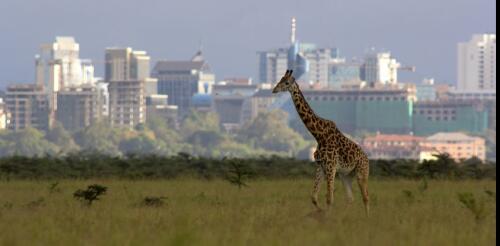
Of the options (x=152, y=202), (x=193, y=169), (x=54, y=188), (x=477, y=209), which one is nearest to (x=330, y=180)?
(x=477, y=209)

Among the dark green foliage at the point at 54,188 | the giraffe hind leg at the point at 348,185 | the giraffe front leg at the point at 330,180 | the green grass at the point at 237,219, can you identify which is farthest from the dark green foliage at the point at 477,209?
the dark green foliage at the point at 54,188

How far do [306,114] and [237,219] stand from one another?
1914 mm

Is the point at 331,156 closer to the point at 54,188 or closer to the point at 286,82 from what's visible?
the point at 286,82

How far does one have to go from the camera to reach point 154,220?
62.5ft

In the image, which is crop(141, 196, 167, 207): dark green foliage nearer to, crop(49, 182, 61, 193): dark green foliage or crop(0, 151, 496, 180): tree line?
crop(49, 182, 61, 193): dark green foliage

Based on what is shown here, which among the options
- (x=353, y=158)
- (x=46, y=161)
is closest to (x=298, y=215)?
(x=353, y=158)

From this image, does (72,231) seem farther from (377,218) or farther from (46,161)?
(46,161)

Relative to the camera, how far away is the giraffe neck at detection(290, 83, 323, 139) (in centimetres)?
2053

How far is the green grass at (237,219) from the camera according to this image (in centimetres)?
1633

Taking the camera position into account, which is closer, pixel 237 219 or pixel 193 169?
pixel 237 219

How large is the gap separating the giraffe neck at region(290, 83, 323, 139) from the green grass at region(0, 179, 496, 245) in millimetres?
877

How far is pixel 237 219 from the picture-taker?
19.5 m

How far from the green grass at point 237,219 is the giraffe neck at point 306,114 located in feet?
2.88

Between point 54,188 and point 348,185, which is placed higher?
point 348,185
